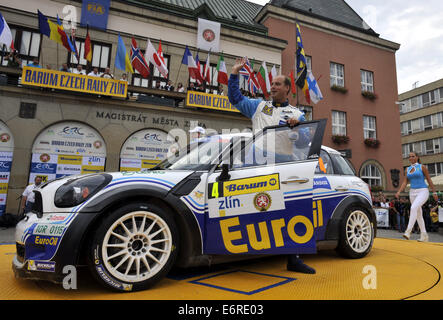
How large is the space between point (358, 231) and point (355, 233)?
73 mm

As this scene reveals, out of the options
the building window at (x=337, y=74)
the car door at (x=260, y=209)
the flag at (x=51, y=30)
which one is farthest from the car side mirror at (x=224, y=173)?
the building window at (x=337, y=74)

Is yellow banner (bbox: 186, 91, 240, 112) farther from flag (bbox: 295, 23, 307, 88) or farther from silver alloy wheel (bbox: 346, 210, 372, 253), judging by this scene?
silver alloy wheel (bbox: 346, 210, 372, 253)

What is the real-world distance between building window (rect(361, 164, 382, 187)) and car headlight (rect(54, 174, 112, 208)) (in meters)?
19.5

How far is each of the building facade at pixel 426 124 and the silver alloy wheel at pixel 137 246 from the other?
43.5 metres

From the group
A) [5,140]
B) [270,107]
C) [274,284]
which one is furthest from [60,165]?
[274,284]

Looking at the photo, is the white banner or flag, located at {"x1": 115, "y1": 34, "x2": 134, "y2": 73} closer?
flag, located at {"x1": 115, "y1": 34, "x2": 134, "y2": 73}

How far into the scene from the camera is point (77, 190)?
2.38 m

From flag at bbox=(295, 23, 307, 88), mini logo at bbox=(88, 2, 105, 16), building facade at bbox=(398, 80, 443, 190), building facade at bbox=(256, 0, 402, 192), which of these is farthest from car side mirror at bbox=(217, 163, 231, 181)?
building facade at bbox=(398, 80, 443, 190)

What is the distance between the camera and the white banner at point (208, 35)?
49.4 feet

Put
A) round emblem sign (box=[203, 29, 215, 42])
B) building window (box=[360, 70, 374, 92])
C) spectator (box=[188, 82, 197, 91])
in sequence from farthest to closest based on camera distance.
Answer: building window (box=[360, 70, 374, 92]) → round emblem sign (box=[203, 29, 215, 42]) → spectator (box=[188, 82, 197, 91])

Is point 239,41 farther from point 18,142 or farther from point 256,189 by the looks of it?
point 256,189

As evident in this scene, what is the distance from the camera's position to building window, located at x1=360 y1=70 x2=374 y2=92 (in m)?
20.5

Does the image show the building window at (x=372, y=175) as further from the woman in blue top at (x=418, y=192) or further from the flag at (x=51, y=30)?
the flag at (x=51, y=30)

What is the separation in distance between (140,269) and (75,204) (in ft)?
2.57
